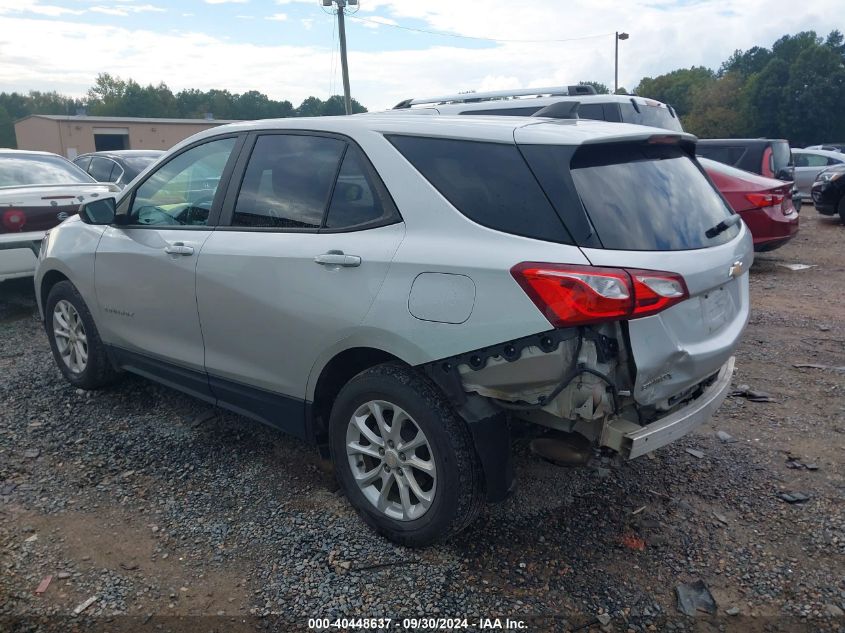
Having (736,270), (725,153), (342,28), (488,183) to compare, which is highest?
(342,28)

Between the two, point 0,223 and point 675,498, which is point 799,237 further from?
point 0,223

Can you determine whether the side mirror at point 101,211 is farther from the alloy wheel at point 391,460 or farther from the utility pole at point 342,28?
the utility pole at point 342,28

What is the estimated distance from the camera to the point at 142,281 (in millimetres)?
4121

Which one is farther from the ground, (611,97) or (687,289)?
(611,97)

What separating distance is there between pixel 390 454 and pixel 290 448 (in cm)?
125

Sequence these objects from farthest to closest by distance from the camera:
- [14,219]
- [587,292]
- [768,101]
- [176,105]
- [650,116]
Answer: [176,105] → [768,101] → [650,116] → [14,219] → [587,292]

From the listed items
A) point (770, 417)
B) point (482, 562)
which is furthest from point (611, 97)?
point (482, 562)

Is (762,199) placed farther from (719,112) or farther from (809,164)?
(719,112)

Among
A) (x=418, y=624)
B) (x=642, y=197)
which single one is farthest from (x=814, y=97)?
(x=418, y=624)

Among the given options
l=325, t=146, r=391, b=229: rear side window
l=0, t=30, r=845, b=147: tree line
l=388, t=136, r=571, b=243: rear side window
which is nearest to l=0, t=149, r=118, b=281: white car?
l=325, t=146, r=391, b=229: rear side window

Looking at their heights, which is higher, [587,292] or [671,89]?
[671,89]

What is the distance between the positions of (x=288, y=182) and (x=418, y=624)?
213cm

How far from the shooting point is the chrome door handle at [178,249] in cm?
377

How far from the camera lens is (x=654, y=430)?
272 cm
